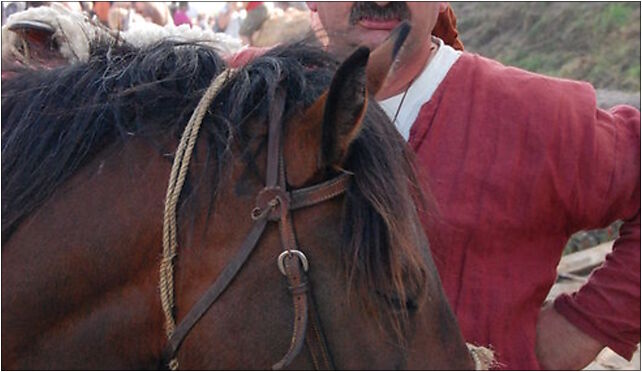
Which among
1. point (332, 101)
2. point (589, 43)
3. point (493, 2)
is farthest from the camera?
point (493, 2)

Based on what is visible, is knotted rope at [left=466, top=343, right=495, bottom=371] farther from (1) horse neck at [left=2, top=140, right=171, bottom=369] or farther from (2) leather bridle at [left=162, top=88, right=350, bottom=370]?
(1) horse neck at [left=2, top=140, right=171, bottom=369]

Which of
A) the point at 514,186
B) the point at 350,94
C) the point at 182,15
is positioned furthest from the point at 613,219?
the point at 182,15

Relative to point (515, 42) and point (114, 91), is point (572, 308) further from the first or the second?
point (515, 42)

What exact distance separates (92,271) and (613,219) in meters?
1.09

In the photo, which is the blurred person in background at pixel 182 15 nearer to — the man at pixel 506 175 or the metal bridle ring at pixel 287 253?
the man at pixel 506 175

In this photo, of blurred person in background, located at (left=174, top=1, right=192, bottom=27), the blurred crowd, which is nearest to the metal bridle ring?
the blurred crowd

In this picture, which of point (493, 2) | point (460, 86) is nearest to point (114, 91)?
point (460, 86)

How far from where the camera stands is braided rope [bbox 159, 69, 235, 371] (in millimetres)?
1225

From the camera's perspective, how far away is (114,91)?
52.2 inches

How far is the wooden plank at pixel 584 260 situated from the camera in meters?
5.30

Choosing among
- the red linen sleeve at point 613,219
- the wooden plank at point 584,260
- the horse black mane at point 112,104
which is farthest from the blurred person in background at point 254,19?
the horse black mane at point 112,104

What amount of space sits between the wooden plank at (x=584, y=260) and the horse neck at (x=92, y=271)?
4.31 m

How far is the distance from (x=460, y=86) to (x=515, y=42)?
28.4ft

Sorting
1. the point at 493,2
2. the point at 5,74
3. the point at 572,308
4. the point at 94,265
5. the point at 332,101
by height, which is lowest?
the point at 493,2
